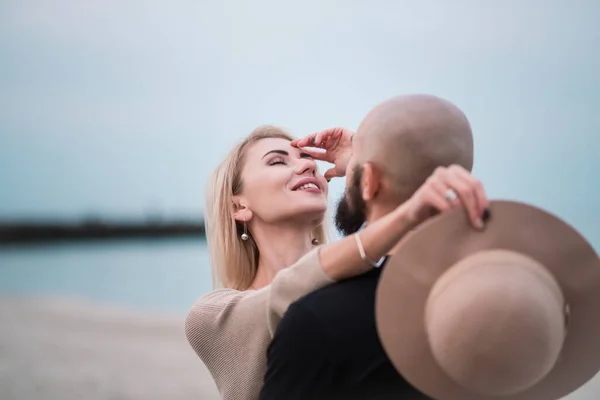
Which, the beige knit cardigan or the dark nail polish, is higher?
the dark nail polish

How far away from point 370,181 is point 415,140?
4.4 inches

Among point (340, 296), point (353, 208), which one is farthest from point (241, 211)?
point (340, 296)

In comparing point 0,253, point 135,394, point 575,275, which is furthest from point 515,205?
point 0,253

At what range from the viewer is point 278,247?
240 cm

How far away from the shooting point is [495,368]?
118cm

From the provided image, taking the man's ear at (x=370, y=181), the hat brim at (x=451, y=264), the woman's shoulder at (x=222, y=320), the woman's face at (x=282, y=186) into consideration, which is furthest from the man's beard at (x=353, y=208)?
the woman's face at (x=282, y=186)

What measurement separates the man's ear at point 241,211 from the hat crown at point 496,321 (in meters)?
1.29

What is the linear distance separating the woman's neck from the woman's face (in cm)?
5

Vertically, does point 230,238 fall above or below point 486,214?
below

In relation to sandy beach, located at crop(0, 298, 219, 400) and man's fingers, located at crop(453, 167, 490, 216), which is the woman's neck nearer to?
man's fingers, located at crop(453, 167, 490, 216)

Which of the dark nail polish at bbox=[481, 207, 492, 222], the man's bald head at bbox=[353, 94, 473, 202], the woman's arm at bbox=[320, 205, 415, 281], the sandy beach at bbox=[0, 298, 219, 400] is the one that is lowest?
the sandy beach at bbox=[0, 298, 219, 400]

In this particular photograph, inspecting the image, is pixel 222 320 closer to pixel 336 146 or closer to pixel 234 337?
pixel 234 337

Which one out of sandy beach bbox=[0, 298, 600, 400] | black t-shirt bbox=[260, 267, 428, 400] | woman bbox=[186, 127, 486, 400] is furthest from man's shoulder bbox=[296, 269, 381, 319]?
sandy beach bbox=[0, 298, 600, 400]

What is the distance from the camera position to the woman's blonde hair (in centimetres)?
250
